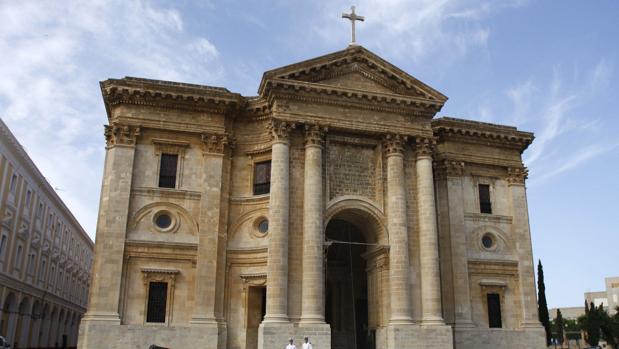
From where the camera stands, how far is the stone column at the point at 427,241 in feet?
83.3

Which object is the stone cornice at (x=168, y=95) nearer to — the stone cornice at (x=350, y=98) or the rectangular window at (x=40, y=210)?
the stone cornice at (x=350, y=98)

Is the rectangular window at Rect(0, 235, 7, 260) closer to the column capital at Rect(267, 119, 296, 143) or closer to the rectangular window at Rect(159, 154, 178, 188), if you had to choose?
the rectangular window at Rect(159, 154, 178, 188)

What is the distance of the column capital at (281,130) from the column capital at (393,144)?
15.2ft

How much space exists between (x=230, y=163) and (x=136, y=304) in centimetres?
775

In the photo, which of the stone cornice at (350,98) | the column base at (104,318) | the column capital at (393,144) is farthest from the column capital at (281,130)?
the column base at (104,318)

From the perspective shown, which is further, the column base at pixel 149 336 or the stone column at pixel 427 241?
the stone column at pixel 427 241

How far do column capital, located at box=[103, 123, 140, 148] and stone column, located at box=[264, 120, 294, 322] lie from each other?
20.7 ft

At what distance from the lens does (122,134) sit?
86.3 ft

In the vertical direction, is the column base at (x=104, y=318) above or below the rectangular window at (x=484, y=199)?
below

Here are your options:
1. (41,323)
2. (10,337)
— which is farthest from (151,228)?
(41,323)

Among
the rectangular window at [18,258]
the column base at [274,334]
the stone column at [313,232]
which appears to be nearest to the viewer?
the column base at [274,334]

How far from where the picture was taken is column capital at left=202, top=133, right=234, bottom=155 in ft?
88.7

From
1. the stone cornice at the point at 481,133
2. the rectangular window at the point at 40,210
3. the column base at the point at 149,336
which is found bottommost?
the column base at the point at 149,336

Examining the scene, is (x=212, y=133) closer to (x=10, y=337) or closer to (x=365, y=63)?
(x=365, y=63)
